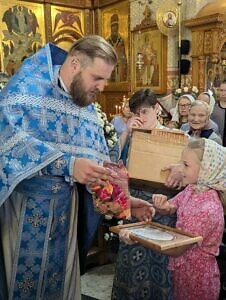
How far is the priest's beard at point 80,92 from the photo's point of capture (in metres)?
1.90

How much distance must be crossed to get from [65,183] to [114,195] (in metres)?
0.37

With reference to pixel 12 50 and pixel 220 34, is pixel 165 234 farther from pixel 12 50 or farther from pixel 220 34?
pixel 12 50

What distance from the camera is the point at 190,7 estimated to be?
24.3 ft

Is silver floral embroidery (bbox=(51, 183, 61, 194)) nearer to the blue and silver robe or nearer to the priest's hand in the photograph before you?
the blue and silver robe

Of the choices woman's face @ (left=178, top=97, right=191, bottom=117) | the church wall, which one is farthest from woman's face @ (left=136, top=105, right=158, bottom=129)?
the church wall

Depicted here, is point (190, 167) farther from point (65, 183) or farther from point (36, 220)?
point (36, 220)

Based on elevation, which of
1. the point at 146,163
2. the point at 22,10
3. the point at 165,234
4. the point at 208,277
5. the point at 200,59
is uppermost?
the point at 22,10

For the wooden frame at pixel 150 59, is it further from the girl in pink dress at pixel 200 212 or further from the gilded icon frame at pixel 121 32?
the girl in pink dress at pixel 200 212

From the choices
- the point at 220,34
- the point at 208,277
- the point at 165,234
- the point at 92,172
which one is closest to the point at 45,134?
the point at 92,172

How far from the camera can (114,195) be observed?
1.74m

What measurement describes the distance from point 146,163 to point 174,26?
233 inches

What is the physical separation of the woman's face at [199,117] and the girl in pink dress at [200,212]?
1578mm

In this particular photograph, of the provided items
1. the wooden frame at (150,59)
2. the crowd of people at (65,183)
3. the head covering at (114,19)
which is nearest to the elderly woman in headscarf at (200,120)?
the crowd of people at (65,183)

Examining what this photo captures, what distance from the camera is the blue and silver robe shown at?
1786 millimetres
